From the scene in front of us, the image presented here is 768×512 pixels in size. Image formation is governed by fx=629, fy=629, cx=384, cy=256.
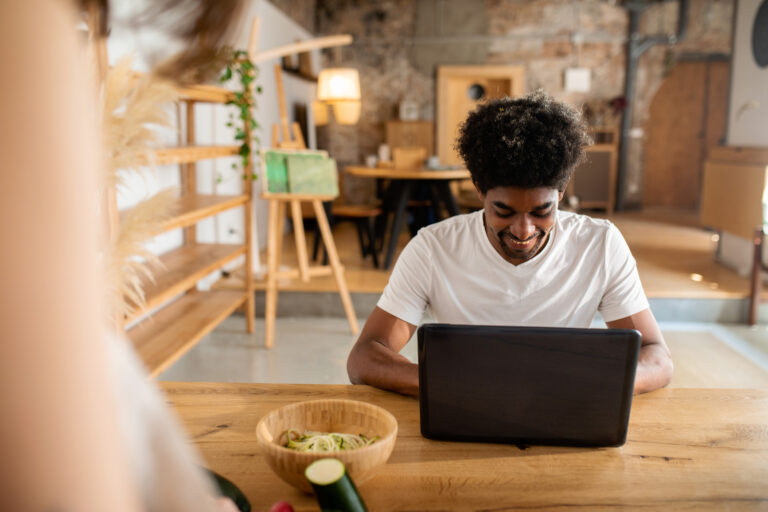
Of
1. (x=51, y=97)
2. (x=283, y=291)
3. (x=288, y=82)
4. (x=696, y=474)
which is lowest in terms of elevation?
(x=283, y=291)

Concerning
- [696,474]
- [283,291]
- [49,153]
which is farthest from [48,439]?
[283,291]

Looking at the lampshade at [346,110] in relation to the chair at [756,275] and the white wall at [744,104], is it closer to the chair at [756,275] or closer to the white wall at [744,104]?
the chair at [756,275]

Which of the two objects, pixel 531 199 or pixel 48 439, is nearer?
pixel 48 439

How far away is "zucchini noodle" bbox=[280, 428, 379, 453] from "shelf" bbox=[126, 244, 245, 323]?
166 centimetres

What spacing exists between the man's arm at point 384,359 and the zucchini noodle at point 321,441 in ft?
1.04

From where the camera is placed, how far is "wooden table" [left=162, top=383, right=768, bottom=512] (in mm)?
866

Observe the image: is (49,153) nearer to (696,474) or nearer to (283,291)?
(696,474)

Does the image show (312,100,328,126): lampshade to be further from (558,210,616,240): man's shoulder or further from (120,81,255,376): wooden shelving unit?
(558,210,616,240): man's shoulder

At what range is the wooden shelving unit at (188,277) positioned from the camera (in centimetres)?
291

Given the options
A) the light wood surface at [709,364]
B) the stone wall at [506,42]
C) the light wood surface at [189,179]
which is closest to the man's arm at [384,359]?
the light wood surface at [709,364]

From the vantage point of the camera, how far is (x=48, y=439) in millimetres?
A: 257

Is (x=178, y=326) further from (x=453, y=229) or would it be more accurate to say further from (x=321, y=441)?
(x=321, y=441)

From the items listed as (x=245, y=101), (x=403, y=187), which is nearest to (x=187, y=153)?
(x=245, y=101)

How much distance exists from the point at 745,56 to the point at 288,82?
15.1 ft
